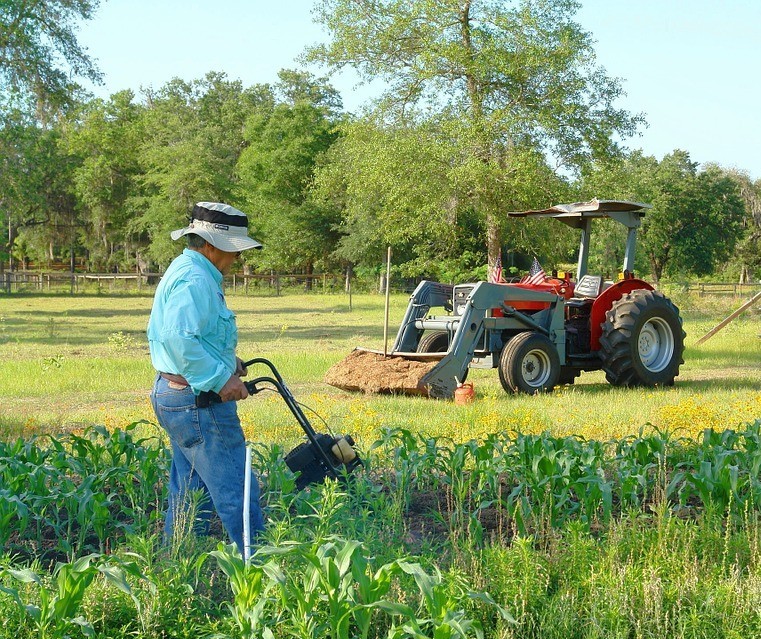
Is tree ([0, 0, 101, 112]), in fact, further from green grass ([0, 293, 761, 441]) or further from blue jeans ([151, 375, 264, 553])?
blue jeans ([151, 375, 264, 553])

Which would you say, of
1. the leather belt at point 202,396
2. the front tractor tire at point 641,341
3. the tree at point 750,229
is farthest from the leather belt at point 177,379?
the tree at point 750,229

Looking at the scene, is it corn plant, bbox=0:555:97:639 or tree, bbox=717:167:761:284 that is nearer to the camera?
corn plant, bbox=0:555:97:639

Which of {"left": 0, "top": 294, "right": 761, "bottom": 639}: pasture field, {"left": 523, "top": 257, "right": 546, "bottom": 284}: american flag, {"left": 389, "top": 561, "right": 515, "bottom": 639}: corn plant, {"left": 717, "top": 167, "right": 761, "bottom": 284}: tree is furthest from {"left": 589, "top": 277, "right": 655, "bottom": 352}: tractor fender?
{"left": 717, "top": 167, "right": 761, "bottom": 284}: tree

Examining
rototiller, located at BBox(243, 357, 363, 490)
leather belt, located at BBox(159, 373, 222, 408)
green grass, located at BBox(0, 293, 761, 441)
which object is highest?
leather belt, located at BBox(159, 373, 222, 408)

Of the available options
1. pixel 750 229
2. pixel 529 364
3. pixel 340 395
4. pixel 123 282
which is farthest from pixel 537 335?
pixel 750 229

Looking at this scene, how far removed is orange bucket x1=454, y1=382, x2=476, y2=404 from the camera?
11.0 m

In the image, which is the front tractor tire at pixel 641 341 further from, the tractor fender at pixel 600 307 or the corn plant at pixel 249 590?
the corn plant at pixel 249 590

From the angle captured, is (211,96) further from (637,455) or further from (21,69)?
(637,455)

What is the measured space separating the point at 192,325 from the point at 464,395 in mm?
6822

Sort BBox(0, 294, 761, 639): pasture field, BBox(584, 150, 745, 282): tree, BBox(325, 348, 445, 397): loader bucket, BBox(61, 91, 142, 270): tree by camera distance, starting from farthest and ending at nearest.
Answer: BBox(61, 91, 142, 270): tree
BBox(584, 150, 745, 282): tree
BBox(325, 348, 445, 397): loader bucket
BBox(0, 294, 761, 639): pasture field

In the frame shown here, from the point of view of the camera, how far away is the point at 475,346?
11.7m

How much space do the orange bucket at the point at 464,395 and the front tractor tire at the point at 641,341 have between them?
8.18 feet

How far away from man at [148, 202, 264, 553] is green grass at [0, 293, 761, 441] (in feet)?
12.6

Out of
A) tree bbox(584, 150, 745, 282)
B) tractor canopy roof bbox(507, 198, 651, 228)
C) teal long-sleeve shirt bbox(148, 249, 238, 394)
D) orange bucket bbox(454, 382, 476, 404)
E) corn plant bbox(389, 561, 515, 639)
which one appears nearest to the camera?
corn plant bbox(389, 561, 515, 639)
